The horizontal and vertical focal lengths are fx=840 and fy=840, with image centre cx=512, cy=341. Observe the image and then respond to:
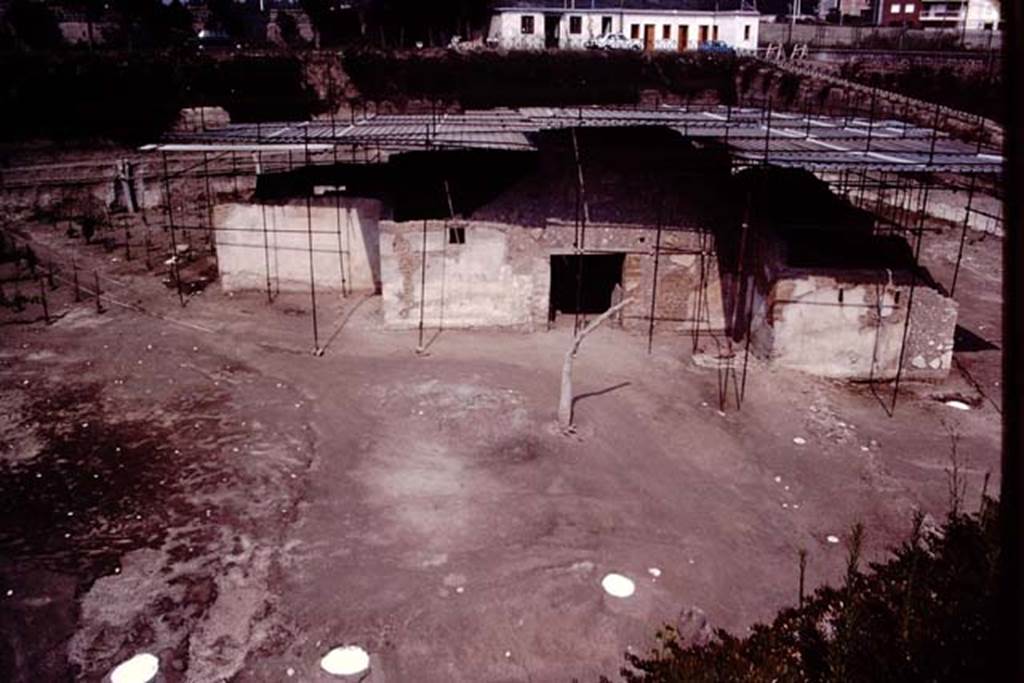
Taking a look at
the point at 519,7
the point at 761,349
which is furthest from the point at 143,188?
the point at 519,7

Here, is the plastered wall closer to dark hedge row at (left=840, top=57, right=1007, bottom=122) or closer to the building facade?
dark hedge row at (left=840, top=57, right=1007, bottom=122)

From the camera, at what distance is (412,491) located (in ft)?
34.0

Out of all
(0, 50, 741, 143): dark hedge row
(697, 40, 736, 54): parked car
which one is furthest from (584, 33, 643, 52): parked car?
(0, 50, 741, 143): dark hedge row

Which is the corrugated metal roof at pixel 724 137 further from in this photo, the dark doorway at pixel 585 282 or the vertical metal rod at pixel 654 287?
the dark doorway at pixel 585 282

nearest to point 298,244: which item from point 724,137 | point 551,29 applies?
point 724,137

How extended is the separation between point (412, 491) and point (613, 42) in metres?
32.9

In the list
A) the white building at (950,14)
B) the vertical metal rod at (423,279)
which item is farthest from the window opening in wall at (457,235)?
the white building at (950,14)

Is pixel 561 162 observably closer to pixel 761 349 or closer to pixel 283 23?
pixel 761 349

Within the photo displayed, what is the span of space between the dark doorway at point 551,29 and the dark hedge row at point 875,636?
35.1 metres

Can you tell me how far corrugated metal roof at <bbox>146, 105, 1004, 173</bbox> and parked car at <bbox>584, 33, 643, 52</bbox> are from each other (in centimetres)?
2011

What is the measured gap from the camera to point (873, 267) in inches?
548

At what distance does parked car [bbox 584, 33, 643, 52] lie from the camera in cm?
3797

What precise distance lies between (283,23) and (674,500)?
1447 inches

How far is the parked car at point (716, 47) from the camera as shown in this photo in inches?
1461
